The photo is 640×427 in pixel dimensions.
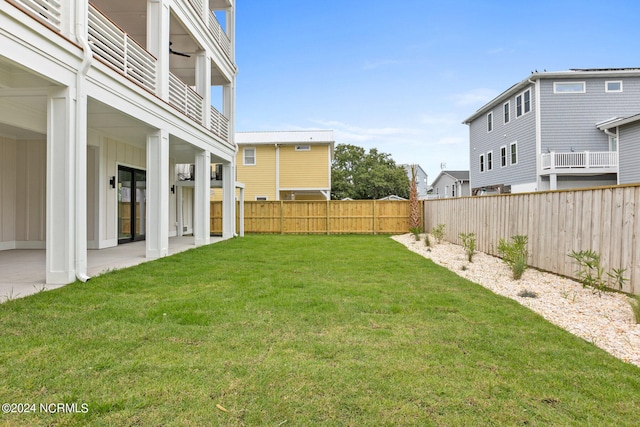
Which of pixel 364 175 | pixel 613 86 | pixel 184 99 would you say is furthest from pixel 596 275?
pixel 364 175

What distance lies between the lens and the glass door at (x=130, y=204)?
34.9 feet

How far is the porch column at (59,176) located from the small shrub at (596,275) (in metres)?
7.05

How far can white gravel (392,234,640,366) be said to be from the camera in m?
3.28

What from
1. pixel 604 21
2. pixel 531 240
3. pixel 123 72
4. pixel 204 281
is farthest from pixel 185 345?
pixel 604 21

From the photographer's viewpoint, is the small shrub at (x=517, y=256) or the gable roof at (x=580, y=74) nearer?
the small shrub at (x=517, y=256)

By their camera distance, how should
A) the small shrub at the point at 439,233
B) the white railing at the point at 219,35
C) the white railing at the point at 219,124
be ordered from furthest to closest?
the small shrub at the point at 439,233 < the white railing at the point at 219,124 < the white railing at the point at 219,35

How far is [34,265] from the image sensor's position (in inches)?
257

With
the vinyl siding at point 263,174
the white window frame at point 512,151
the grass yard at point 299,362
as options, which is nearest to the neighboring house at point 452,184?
the white window frame at point 512,151

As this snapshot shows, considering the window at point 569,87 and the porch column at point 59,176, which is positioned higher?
the window at point 569,87

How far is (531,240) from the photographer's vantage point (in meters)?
7.13

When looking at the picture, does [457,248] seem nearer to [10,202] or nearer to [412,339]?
[412,339]

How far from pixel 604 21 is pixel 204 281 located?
17252 millimetres

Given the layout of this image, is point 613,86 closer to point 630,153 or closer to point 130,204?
point 630,153

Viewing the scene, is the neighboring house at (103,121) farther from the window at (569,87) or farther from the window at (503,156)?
the window at (503,156)
